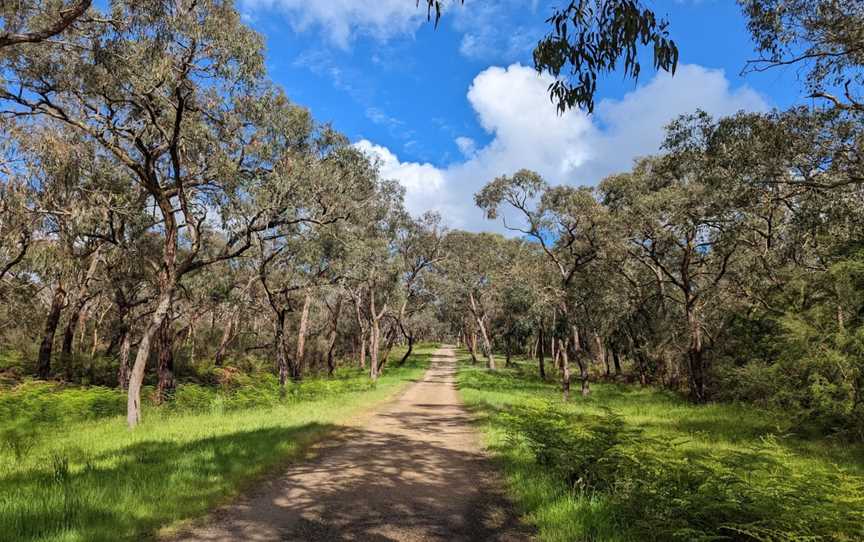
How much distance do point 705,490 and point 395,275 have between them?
87.4ft

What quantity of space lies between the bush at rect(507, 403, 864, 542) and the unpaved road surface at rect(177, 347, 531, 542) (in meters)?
1.32

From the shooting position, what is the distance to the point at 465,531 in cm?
551

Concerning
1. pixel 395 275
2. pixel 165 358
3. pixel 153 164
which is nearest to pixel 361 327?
pixel 395 275

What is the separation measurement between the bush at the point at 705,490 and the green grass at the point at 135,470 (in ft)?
16.9

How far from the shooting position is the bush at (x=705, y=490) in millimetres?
4121

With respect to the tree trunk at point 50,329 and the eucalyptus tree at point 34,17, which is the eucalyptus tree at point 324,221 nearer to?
the eucalyptus tree at point 34,17

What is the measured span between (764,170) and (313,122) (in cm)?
1604

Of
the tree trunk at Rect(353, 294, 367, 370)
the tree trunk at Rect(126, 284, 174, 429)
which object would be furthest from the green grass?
the tree trunk at Rect(353, 294, 367, 370)

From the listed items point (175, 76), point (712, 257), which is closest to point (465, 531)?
point (175, 76)

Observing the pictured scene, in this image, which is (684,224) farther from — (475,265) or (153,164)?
(475,265)

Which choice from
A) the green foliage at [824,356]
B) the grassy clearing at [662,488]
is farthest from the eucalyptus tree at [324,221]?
the green foliage at [824,356]

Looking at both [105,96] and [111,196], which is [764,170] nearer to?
[105,96]

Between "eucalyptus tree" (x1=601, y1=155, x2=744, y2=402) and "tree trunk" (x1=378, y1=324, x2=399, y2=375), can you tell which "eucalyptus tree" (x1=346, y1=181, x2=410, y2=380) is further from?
"eucalyptus tree" (x1=601, y1=155, x2=744, y2=402)

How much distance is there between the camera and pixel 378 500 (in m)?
6.49
